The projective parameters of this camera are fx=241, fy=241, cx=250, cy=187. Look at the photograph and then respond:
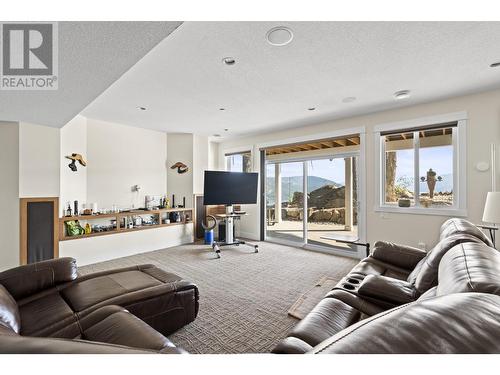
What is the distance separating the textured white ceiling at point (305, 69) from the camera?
6.48 ft

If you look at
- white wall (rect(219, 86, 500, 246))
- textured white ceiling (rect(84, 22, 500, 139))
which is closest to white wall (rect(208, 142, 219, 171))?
textured white ceiling (rect(84, 22, 500, 139))

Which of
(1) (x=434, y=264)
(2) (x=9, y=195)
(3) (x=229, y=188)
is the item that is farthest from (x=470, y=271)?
(2) (x=9, y=195)

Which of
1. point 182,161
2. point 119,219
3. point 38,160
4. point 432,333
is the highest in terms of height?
point 182,161

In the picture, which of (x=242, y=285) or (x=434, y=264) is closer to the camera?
(x=434, y=264)

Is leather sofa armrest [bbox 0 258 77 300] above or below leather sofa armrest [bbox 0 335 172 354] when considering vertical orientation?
below

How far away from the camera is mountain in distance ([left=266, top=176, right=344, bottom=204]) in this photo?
5191 mm

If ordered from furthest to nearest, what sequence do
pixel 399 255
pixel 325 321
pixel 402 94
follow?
pixel 402 94 < pixel 399 255 < pixel 325 321

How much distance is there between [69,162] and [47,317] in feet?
11.5

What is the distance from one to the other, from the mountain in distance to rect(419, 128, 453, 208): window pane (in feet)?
4.71

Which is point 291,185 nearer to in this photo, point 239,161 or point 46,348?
point 239,161

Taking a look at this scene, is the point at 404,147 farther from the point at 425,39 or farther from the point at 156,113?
the point at 156,113

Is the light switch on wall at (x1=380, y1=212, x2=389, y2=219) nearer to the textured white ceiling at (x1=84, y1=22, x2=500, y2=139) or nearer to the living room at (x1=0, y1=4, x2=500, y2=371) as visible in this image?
the living room at (x1=0, y1=4, x2=500, y2=371)

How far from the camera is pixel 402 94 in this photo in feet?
10.8

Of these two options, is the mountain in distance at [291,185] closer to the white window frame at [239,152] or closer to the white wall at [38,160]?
the white window frame at [239,152]
